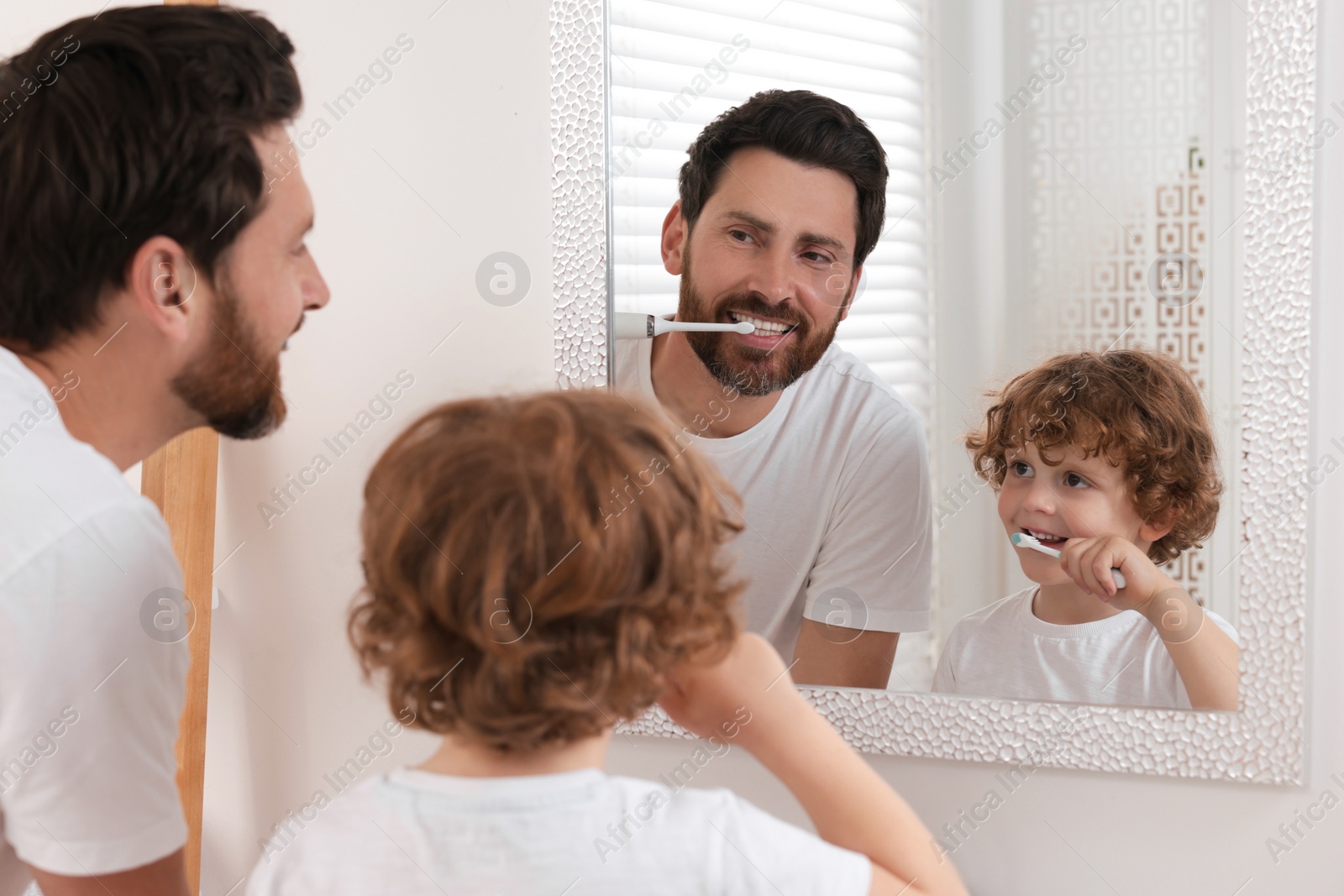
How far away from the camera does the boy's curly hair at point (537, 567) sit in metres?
0.52

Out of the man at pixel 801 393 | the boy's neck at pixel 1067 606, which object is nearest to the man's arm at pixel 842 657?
the man at pixel 801 393

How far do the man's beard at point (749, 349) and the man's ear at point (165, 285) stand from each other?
377mm

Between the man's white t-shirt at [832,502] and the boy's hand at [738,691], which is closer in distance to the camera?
the boy's hand at [738,691]

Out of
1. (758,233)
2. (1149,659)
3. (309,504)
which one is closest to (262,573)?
(309,504)

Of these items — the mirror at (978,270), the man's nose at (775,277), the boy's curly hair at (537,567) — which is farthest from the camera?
the man's nose at (775,277)

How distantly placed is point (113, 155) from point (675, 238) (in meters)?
0.42

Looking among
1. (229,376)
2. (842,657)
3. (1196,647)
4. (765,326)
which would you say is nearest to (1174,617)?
(1196,647)

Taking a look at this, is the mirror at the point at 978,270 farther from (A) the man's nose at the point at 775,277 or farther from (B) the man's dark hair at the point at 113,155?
(B) the man's dark hair at the point at 113,155

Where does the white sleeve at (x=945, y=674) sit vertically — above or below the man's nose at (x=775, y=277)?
below

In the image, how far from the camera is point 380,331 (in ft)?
3.35

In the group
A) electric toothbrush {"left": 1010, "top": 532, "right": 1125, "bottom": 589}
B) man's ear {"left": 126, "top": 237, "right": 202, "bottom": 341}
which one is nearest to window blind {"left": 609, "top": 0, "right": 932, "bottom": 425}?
electric toothbrush {"left": 1010, "top": 532, "right": 1125, "bottom": 589}

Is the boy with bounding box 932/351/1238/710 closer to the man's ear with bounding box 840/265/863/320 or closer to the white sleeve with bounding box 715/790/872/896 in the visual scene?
the man's ear with bounding box 840/265/863/320

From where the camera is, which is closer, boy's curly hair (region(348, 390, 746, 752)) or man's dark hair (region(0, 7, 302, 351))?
boy's curly hair (region(348, 390, 746, 752))

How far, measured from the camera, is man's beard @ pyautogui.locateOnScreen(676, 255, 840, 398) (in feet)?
2.76
